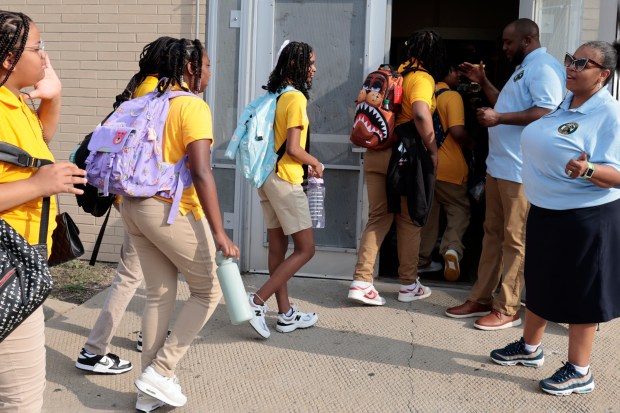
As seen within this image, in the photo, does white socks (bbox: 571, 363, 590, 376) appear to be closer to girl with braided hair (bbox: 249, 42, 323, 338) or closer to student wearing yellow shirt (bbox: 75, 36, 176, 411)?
girl with braided hair (bbox: 249, 42, 323, 338)

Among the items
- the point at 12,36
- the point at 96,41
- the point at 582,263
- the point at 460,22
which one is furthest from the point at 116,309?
the point at 460,22

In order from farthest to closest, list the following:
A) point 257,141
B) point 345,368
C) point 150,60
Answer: point 257,141 < point 345,368 < point 150,60

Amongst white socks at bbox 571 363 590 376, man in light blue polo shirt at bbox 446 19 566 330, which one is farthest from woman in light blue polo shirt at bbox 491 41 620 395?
man in light blue polo shirt at bbox 446 19 566 330

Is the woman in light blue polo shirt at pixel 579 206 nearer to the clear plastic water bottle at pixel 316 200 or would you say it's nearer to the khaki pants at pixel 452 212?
the clear plastic water bottle at pixel 316 200

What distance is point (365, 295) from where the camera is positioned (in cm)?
541

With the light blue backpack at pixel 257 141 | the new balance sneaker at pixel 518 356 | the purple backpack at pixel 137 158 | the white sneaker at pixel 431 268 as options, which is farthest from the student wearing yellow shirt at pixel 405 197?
the purple backpack at pixel 137 158

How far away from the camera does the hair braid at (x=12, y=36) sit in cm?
270

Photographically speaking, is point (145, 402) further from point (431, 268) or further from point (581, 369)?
point (431, 268)

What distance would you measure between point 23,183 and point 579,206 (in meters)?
2.73

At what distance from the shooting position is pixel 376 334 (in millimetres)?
4926

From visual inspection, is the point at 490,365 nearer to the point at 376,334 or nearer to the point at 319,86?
the point at 376,334

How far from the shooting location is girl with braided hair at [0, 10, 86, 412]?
8.64ft

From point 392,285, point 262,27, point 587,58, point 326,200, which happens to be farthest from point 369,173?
point 587,58

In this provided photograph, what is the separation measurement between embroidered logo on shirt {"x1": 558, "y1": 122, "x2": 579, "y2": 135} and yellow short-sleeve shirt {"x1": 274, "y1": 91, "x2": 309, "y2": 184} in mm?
1576
